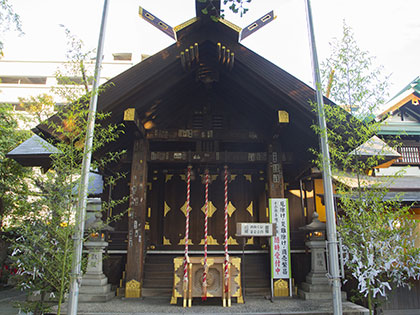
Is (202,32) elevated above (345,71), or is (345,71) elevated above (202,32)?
(202,32)

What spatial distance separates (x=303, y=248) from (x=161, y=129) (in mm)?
5538

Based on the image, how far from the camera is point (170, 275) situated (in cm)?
852

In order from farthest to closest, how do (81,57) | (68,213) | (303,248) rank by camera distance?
(303,248) → (81,57) → (68,213)

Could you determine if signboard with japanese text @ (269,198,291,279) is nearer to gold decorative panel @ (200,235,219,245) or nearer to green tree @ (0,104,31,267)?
gold decorative panel @ (200,235,219,245)

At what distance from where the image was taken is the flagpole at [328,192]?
513cm

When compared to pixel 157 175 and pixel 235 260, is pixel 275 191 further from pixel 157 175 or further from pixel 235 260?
pixel 157 175

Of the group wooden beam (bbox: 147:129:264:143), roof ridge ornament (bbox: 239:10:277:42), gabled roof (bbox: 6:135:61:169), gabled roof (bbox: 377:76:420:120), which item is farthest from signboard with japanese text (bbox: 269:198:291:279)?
gabled roof (bbox: 377:76:420:120)

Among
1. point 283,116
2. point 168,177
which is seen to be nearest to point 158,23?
point 283,116

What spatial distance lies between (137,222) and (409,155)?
11705 millimetres

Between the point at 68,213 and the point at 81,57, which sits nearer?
the point at 68,213

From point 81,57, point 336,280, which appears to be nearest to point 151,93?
point 81,57

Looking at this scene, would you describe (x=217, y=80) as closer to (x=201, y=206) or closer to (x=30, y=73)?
(x=201, y=206)

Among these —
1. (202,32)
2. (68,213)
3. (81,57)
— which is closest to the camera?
(68,213)

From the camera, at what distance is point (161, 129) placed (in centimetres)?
881
